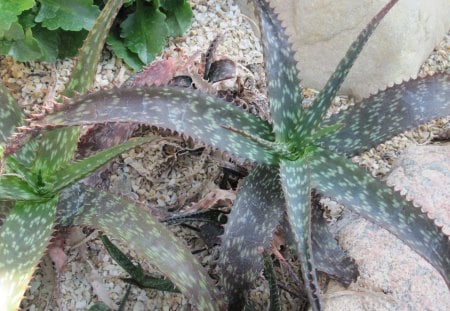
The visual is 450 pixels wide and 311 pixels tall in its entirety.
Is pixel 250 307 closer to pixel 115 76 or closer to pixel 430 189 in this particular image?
pixel 430 189

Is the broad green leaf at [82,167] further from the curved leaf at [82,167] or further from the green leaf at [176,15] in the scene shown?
the green leaf at [176,15]

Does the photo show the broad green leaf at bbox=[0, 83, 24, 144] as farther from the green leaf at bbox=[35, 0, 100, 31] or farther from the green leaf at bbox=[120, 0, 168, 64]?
the green leaf at bbox=[120, 0, 168, 64]

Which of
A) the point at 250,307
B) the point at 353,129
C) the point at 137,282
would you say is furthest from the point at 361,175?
the point at 137,282

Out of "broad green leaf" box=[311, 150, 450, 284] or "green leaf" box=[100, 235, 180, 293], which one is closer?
"broad green leaf" box=[311, 150, 450, 284]

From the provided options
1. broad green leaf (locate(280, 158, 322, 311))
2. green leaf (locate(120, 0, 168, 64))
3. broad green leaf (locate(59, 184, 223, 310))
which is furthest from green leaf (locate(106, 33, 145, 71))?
broad green leaf (locate(280, 158, 322, 311))

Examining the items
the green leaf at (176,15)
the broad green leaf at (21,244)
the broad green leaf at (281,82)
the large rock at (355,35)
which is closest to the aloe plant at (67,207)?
the broad green leaf at (21,244)

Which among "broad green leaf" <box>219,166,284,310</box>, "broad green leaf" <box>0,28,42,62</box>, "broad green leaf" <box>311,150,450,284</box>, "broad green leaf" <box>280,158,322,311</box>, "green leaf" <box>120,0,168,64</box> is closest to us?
"broad green leaf" <box>280,158,322,311</box>
